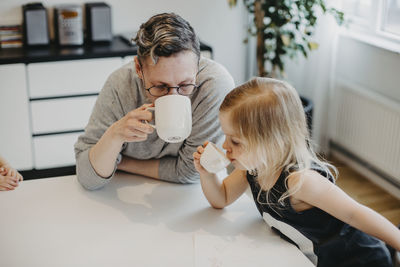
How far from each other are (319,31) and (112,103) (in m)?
2.09

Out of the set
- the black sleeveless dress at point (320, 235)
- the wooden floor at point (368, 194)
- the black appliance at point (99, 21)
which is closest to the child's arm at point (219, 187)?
the black sleeveless dress at point (320, 235)

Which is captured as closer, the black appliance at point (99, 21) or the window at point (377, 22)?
the window at point (377, 22)

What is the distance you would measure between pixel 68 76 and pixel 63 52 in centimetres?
16

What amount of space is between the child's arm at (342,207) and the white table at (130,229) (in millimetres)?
128

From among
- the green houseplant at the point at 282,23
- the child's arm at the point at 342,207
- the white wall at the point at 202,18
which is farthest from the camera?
the white wall at the point at 202,18

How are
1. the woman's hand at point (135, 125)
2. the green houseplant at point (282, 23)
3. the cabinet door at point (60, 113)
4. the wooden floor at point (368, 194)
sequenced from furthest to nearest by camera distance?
the cabinet door at point (60, 113)
the green houseplant at point (282, 23)
the wooden floor at point (368, 194)
the woman's hand at point (135, 125)

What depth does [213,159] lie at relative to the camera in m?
1.24

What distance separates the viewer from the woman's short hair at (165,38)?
1.33 metres

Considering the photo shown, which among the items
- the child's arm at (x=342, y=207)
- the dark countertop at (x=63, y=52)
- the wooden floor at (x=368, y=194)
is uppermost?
the dark countertop at (x=63, y=52)

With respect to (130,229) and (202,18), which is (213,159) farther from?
(202,18)

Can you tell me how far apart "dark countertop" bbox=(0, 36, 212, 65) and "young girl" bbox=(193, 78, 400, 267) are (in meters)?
1.93

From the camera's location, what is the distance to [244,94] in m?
1.22

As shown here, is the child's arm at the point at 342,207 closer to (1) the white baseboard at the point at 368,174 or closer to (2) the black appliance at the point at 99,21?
(1) the white baseboard at the point at 368,174

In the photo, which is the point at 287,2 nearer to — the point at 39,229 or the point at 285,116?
the point at 285,116
